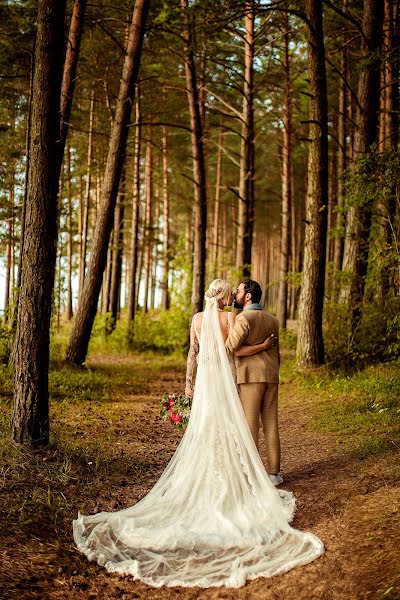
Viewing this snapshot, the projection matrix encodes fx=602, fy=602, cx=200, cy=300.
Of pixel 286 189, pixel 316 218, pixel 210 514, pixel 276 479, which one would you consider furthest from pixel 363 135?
pixel 210 514

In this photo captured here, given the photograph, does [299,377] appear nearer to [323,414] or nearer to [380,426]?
[323,414]

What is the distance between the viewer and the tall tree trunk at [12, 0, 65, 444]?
7188 millimetres

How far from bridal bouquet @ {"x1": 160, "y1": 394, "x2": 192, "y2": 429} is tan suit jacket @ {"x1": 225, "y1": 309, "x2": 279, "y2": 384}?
63cm

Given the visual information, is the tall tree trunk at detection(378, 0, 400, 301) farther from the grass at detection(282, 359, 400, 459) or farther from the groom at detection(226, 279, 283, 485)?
the groom at detection(226, 279, 283, 485)

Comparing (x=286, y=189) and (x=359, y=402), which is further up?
(x=286, y=189)

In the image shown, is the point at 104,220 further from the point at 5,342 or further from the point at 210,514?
the point at 210,514

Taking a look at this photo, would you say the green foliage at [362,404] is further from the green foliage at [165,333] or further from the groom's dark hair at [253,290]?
the green foliage at [165,333]

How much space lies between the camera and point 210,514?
18.2 ft

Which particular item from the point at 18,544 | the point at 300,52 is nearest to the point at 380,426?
the point at 18,544

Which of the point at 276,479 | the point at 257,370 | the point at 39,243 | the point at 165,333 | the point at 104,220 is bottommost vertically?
the point at 276,479

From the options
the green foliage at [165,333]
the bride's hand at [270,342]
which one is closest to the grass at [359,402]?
the bride's hand at [270,342]

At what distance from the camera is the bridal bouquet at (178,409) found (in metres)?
6.52

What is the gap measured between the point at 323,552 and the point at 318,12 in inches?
465

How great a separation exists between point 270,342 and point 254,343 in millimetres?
175
